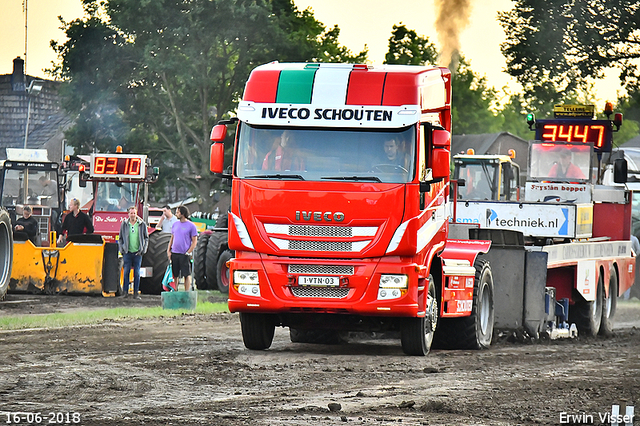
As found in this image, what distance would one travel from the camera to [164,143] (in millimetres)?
57594

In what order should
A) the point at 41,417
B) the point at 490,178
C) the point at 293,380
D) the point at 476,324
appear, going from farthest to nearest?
the point at 490,178 < the point at 476,324 < the point at 293,380 < the point at 41,417

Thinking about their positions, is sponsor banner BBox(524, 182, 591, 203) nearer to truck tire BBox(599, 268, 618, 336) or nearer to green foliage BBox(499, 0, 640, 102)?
truck tire BBox(599, 268, 618, 336)

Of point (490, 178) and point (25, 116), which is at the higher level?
point (25, 116)

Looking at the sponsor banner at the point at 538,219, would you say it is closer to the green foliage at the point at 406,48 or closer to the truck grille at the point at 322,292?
the truck grille at the point at 322,292

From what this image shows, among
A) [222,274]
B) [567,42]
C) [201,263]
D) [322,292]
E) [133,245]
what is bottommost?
[222,274]

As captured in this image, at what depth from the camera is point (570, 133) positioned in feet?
82.6

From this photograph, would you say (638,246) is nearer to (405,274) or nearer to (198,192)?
(405,274)

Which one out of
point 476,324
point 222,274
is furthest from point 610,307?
point 222,274

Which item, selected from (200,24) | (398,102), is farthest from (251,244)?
(200,24)

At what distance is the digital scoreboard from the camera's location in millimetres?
24797

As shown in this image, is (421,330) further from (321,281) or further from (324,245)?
(324,245)

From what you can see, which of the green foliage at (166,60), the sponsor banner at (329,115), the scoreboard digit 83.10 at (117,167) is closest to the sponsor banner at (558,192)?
the sponsor banner at (329,115)

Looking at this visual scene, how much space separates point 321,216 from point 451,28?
1521 cm

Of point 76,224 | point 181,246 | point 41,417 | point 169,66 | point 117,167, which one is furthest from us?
point 169,66
